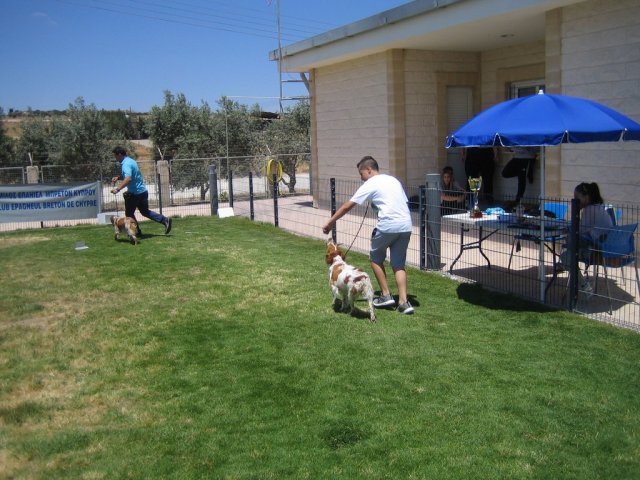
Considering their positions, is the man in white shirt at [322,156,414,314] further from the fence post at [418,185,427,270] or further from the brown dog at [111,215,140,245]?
the brown dog at [111,215,140,245]

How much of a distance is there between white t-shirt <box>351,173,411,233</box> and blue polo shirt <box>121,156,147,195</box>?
21.8 feet

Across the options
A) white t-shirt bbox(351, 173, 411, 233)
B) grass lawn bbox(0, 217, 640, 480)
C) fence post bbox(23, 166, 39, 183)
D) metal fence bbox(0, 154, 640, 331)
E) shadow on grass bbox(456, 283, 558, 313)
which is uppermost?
fence post bbox(23, 166, 39, 183)

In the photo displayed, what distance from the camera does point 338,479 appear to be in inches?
145

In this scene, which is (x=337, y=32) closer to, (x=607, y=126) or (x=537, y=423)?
(x=607, y=126)

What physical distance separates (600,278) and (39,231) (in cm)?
1212

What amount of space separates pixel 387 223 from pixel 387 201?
231mm

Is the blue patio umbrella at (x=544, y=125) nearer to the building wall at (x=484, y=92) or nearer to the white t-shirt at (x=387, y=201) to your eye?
the white t-shirt at (x=387, y=201)

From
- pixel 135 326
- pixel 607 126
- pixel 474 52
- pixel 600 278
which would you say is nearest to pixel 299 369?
pixel 135 326

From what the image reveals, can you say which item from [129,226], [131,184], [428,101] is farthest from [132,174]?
[428,101]

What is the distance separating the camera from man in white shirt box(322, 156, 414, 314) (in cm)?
680

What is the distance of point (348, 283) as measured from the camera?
6496mm

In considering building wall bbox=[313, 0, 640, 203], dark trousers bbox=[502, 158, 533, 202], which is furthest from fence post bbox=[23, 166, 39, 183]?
dark trousers bbox=[502, 158, 533, 202]

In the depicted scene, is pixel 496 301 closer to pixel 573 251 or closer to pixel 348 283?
pixel 573 251

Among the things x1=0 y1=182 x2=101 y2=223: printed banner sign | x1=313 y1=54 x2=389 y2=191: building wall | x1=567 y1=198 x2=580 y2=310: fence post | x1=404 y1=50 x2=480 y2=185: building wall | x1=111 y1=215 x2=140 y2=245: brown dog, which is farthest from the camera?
x1=0 y1=182 x2=101 y2=223: printed banner sign
